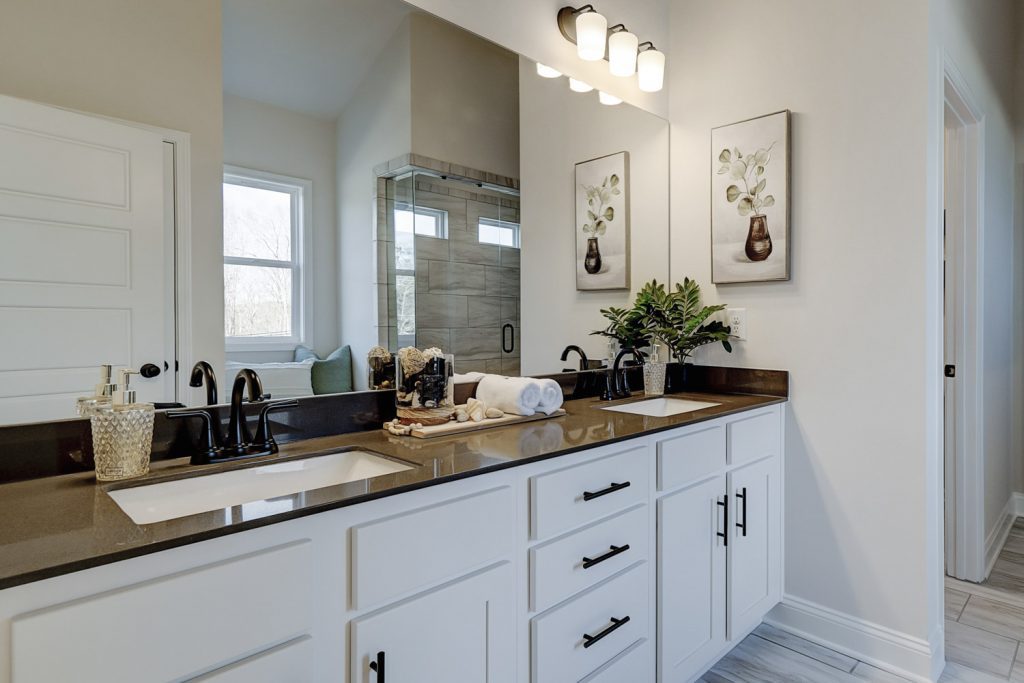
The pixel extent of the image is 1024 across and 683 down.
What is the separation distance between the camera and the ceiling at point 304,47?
1334 mm

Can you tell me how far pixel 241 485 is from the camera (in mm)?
1188

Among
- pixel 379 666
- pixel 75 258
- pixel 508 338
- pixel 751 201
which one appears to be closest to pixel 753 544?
pixel 508 338

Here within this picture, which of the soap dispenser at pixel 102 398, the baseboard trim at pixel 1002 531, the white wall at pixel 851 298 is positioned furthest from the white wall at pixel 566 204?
the baseboard trim at pixel 1002 531

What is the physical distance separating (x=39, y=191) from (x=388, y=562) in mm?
935

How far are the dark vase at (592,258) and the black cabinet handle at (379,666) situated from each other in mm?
1674

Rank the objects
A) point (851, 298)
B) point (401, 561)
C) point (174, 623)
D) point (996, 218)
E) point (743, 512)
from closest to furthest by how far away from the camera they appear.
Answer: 1. point (174, 623)
2. point (401, 561)
3. point (743, 512)
4. point (851, 298)
5. point (996, 218)

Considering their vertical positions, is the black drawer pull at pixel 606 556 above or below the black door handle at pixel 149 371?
below

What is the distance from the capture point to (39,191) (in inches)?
41.8

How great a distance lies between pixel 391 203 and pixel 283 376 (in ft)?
1.85

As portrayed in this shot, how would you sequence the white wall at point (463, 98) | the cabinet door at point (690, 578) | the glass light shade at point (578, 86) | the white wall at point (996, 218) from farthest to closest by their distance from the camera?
the white wall at point (996, 218) < the glass light shade at point (578, 86) < the white wall at point (463, 98) < the cabinet door at point (690, 578)

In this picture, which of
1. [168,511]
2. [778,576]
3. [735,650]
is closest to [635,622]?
[735,650]

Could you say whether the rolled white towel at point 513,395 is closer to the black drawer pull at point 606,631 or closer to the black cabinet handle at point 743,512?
the black drawer pull at point 606,631

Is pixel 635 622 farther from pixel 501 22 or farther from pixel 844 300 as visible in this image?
pixel 501 22

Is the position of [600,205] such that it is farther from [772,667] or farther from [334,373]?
[772,667]
